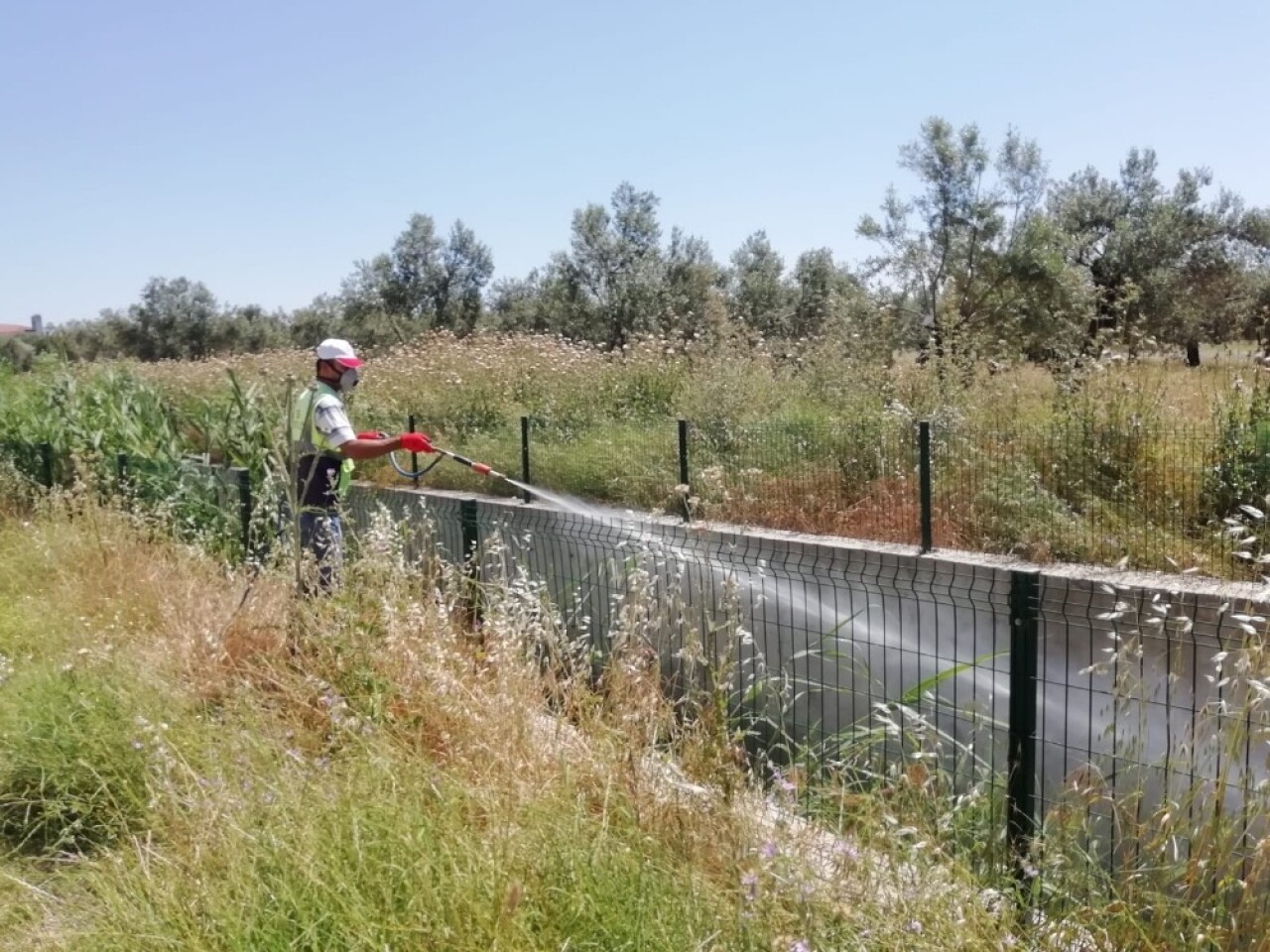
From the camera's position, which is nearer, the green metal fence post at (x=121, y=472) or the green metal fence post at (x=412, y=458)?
the green metal fence post at (x=121, y=472)

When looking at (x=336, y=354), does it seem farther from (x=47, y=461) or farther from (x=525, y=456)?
(x=525, y=456)

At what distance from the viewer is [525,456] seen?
13523mm

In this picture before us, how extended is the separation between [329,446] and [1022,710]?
14.5ft

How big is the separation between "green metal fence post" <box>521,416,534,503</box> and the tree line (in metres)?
3.36

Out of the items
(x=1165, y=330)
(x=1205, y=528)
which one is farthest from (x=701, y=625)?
(x=1165, y=330)

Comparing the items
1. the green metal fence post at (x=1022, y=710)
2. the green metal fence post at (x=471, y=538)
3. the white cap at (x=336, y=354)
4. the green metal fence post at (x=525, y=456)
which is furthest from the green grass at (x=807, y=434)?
the green metal fence post at (x=1022, y=710)

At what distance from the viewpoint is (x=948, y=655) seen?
388cm

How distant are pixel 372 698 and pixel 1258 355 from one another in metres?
8.71

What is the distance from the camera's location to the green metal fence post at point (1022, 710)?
3.12 metres

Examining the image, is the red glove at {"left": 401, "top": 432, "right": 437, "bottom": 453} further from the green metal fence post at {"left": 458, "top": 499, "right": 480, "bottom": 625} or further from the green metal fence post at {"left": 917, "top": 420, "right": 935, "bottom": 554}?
the green metal fence post at {"left": 917, "top": 420, "right": 935, "bottom": 554}

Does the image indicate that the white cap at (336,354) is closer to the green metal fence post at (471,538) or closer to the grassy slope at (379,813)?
the green metal fence post at (471,538)

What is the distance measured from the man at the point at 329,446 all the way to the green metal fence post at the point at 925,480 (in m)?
5.00

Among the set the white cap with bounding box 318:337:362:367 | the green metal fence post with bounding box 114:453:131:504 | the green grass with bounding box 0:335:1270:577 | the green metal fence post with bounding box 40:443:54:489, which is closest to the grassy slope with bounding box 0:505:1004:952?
the green grass with bounding box 0:335:1270:577

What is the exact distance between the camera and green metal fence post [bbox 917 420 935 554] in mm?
9523
